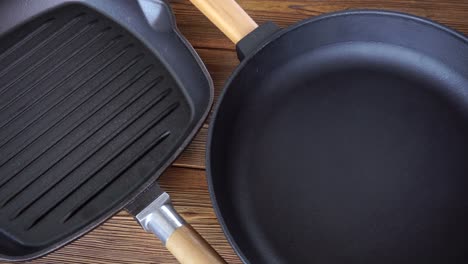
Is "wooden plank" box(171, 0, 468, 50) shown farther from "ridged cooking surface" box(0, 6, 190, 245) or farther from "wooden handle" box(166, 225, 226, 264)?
"wooden handle" box(166, 225, 226, 264)

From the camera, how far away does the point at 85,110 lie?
59 cm

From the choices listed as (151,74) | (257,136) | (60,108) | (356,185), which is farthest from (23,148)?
(356,185)

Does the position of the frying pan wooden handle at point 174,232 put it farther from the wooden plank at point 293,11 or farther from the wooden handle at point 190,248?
the wooden plank at point 293,11

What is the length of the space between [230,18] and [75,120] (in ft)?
0.75

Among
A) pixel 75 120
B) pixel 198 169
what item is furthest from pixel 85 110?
pixel 198 169

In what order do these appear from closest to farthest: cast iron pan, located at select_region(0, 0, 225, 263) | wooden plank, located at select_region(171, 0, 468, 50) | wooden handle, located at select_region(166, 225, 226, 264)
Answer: wooden handle, located at select_region(166, 225, 226, 264) → cast iron pan, located at select_region(0, 0, 225, 263) → wooden plank, located at select_region(171, 0, 468, 50)

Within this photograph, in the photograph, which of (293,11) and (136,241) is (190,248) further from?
(293,11)

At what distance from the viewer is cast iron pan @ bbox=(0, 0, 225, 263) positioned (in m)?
0.53

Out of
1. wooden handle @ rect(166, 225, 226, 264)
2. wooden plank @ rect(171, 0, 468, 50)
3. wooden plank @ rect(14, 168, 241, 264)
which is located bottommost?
wooden plank @ rect(14, 168, 241, 264)

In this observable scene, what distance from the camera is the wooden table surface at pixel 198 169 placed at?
0.55 meters

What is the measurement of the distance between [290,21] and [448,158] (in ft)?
0.87

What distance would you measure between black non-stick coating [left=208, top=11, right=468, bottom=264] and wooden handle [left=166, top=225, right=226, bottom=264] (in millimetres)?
42

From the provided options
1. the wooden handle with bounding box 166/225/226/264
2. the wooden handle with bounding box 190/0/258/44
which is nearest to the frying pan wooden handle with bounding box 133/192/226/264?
the wooden handle with bounding box 166/225/226/264

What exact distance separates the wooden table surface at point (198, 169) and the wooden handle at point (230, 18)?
11cm
